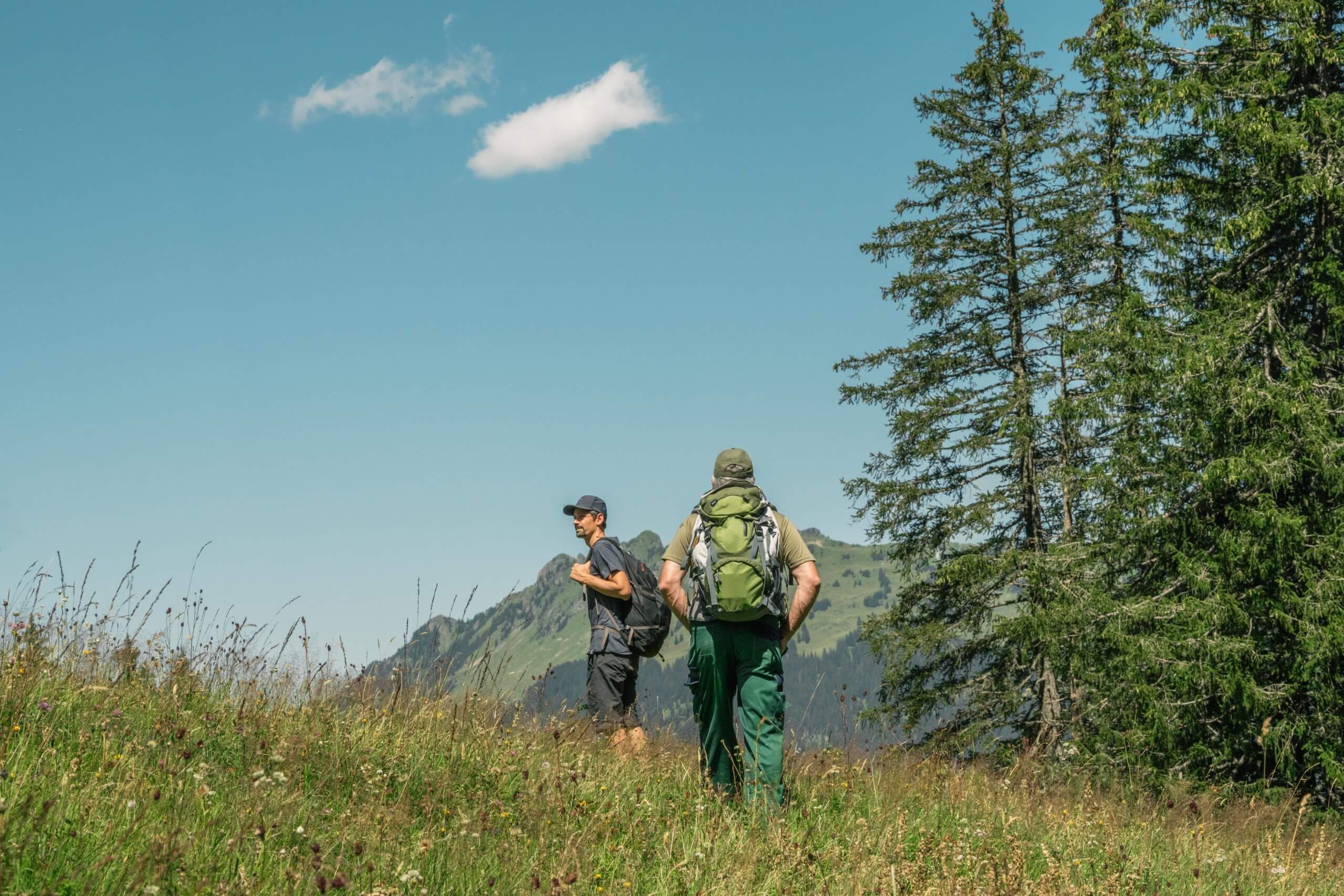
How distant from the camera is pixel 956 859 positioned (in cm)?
419

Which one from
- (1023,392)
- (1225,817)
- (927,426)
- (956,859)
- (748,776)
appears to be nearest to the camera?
(956,859)

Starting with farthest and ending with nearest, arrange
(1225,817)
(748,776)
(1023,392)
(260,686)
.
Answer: (1023,392)
(1225,817)
(260,686)
(748,776)

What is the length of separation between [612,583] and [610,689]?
2.42ft

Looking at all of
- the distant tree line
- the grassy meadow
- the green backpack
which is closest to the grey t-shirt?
the grassy meadow

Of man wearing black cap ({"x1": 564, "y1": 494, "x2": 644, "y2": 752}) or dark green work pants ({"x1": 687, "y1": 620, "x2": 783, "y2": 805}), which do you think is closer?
dark green work pants ({"x1": 687, "y1": 620, "x2": 783, "y2": 805})

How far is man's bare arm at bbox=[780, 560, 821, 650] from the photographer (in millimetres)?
5297

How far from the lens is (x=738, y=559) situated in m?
5.06

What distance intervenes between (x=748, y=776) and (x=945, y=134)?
59.1 ft

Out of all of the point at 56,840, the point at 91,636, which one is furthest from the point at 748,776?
the point at 91,636

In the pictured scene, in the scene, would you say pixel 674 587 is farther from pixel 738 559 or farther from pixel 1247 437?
pixel 1247 437

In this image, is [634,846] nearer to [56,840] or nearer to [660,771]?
[660,771]

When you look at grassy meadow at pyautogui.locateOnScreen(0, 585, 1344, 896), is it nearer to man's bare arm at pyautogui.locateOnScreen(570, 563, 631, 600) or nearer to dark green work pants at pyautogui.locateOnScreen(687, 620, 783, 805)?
dark green work pants at pyautogui.locateOnScreen(687, 620, 783, 805)

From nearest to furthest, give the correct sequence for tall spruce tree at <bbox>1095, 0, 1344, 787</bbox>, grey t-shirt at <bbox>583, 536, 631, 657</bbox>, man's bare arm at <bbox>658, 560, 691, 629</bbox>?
man's bare arm at <bbox>658, 560, 691, 629</bbox>
grey t-shirt at <bbox>583, 536, 631, 657</bbox>
tall spruce tree at <bbox>1095, 0, 1344, 787</bbox>

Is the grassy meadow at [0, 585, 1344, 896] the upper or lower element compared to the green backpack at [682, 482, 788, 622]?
lower
